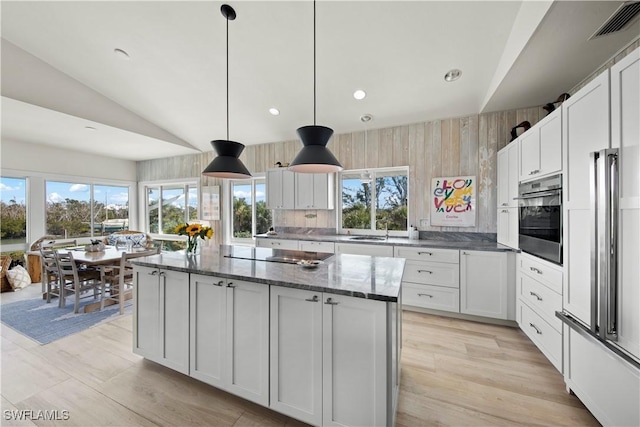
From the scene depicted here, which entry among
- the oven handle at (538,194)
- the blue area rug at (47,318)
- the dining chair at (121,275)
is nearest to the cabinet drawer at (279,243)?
the dining chair at (121,275)

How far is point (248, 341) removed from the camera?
1707 millimetres

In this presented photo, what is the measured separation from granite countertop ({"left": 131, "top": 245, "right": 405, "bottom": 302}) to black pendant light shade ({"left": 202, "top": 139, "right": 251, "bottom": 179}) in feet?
2.62

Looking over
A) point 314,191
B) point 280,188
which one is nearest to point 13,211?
point 280,188

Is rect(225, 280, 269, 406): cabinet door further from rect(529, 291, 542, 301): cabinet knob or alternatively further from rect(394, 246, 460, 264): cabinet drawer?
rect(529, 291, 542, 301): cabinet knob

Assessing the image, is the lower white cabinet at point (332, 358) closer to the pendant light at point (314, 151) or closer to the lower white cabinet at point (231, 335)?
the lower white cabinet at point (231, 335)

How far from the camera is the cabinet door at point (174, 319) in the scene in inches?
76.7

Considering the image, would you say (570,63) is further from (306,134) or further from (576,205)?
(306,134)

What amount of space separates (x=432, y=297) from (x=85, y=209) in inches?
292

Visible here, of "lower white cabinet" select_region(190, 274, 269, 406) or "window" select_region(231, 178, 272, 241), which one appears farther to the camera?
"window" select_region(231, 178, 272, 241)

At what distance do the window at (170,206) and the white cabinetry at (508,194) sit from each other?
234 inches

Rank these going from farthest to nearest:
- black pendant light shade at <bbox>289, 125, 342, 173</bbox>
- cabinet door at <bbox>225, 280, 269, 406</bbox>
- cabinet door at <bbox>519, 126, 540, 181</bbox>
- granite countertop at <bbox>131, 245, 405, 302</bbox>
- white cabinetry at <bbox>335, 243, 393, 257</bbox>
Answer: white cabinetry at <bbox>335, 243, 393, 257</bbox> < cabinet door at <bbox>519, 126, 540, 181</bbox> < black pendant light shade at <bbox>289, 125, 342, 173</bbox> < cabinet door at <bbox>225, 280, 269, 406</bbox> < granite countertop at <bbox>131, 245, 405, 302</bbox>

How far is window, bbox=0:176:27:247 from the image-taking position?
463cm

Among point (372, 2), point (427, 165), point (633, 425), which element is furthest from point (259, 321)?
point (427, 165)

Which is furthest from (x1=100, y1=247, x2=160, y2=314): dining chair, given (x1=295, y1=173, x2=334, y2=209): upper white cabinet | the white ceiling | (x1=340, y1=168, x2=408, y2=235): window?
(x1=340, y1=168, x2=408, y2=235): window
